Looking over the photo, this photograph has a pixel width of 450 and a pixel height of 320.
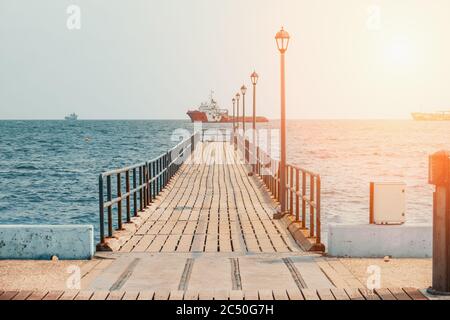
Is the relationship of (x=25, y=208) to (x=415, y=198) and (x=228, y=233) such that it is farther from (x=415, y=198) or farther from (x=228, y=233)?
(x=228, y=233)

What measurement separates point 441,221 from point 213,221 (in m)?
8.29

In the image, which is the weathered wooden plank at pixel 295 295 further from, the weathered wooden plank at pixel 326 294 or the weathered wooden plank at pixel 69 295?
the weathered wooden plank at pixel 69 295

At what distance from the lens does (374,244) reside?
31.2 ft

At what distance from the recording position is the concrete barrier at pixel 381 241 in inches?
370

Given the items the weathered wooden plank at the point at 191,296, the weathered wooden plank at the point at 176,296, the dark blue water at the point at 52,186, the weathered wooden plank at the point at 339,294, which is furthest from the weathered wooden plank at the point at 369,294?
the dark blue water at the point at 52,186

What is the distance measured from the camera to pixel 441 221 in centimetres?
677

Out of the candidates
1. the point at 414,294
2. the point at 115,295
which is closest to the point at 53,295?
the point at 115,295

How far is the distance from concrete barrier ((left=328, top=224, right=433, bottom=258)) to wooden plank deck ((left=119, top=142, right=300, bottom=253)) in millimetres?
1268

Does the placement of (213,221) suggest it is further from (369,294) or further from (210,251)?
(369,294)

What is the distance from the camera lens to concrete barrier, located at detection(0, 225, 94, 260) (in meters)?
9.30

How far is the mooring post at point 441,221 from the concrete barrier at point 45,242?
4643mm

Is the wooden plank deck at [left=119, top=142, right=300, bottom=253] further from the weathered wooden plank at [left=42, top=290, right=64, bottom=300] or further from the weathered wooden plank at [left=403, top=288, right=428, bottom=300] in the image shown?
the weathered wooden plank at [left=42, top=290, right=64, bottom=300]

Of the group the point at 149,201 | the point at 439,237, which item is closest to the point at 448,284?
the point at 439,237
